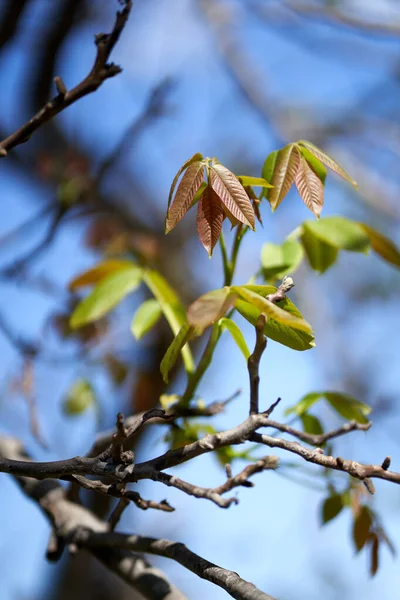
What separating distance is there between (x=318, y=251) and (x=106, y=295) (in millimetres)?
424

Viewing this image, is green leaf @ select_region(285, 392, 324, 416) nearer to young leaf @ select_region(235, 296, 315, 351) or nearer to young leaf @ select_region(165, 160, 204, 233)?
young leaf @ select_region(235, 296, 315, 351)

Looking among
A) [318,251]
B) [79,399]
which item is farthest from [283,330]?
[79,399]

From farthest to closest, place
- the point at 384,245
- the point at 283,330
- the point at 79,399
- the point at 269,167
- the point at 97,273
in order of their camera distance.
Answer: the point at 79,399 → the point at 97,273 → the point at 384,245 → the point at 269,167 → the point at 283,330

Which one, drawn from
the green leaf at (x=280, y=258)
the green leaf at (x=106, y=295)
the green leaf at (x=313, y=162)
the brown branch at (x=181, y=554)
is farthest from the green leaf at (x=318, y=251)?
the brown branch at (x=181, y=554)

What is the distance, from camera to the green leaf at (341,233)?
947 millimetres

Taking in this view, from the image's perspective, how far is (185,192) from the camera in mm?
650

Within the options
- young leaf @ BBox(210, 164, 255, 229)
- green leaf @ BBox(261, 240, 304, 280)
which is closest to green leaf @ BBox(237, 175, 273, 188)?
young leaf @ BBox(210, 164, 255, 229)

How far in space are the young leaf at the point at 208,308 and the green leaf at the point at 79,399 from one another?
3.34 feet

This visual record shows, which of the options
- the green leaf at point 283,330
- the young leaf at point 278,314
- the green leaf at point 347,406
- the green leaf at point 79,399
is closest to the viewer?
the young leaf at point 278,314

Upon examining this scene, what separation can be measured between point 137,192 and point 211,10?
1.43m

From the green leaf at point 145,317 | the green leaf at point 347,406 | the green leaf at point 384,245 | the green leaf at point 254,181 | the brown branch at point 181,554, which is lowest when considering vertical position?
the brown branch at point 181,554

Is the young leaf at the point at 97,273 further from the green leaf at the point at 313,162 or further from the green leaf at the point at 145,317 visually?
the green leaf at the point at 313,162

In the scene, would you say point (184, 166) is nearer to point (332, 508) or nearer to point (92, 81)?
point (92, 81)

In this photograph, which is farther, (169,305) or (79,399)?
(79,399)
